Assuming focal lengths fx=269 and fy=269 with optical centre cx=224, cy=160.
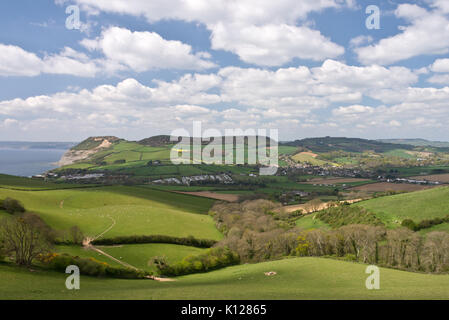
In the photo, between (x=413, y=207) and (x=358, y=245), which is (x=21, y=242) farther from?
(x=413, y=207)

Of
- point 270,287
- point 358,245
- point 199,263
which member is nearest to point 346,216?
point 358,245

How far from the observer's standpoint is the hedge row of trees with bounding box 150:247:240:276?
153 feet

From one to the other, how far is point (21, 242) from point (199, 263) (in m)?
26.8

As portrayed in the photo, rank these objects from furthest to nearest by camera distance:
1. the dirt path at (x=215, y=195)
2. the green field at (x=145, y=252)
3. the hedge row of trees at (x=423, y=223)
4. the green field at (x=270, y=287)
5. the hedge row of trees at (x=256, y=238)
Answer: the dirt path at (x=215, y=195) < the hedge row of trees at (x=423, y=223) < the hedge row of trees at (x=256, y=238) < the green field at (x=145, y=252) < the green field at (x=270, y=287)

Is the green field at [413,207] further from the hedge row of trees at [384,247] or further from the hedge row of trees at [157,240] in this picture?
the hedge row of trees at [157,240]

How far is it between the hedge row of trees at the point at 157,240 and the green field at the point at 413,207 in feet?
159

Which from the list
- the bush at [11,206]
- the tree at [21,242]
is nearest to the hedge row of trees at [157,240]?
the bush at [11,206]

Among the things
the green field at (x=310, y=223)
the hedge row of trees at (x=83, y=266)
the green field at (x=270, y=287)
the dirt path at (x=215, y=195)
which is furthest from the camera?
the dirt path at (x=215, y=195)

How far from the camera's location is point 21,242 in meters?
33.1

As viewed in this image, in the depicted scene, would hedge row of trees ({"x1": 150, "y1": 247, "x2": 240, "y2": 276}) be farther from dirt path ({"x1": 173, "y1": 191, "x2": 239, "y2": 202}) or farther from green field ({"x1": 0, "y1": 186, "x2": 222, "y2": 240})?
dirt path ({"x1": 173, "y1": 191, "x2": 239, "y2": 202})

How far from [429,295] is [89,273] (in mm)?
37168

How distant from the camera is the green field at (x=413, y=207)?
69044 mm

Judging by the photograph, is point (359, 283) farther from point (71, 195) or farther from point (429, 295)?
point (71, 195)

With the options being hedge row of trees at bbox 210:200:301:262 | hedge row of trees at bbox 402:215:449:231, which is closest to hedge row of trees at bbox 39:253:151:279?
hedge row of trees at bbox 210:200:301:262
